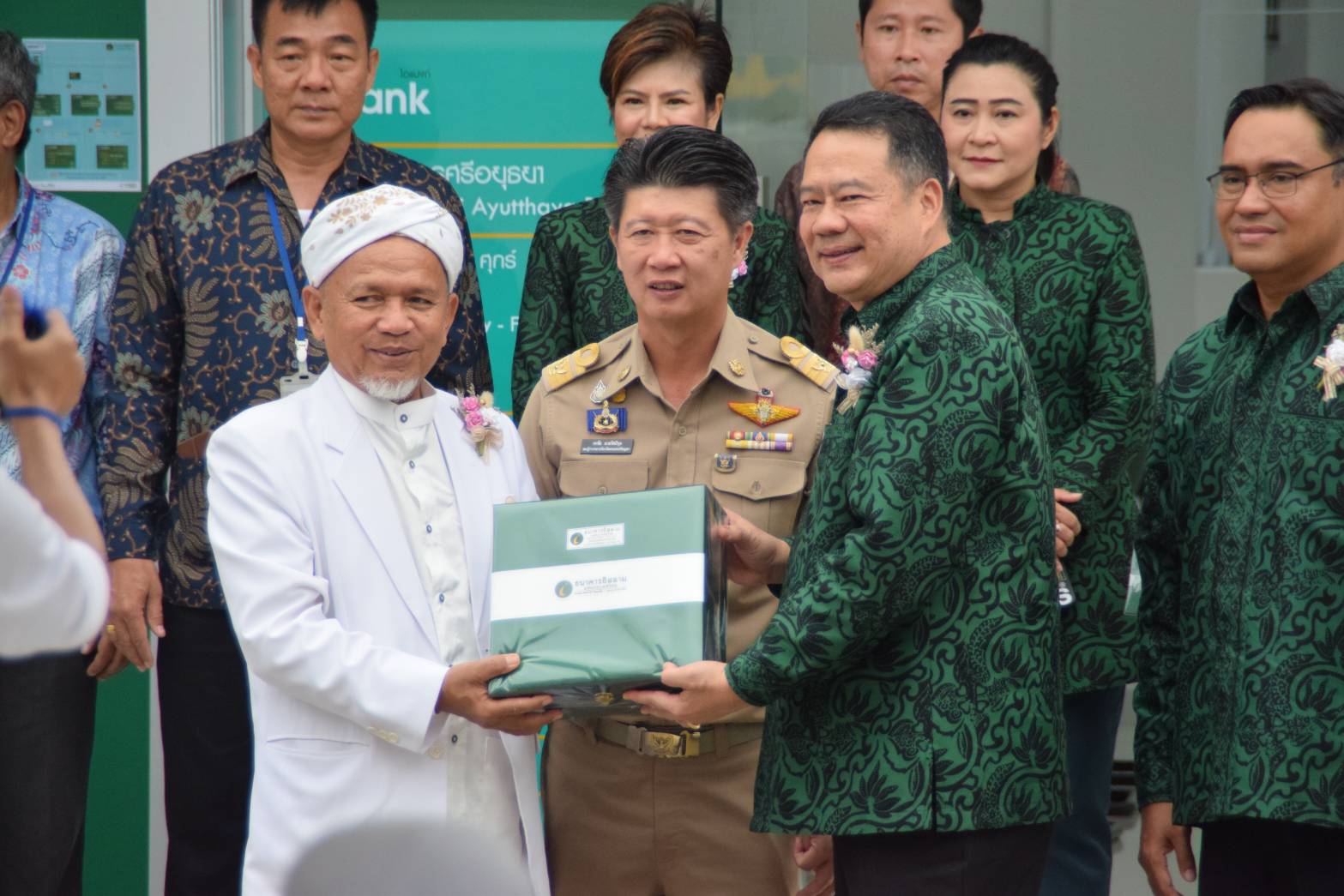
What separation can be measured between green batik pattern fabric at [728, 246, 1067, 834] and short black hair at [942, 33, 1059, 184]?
1.35 metres

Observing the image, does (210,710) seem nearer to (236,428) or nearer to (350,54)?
(236,428)

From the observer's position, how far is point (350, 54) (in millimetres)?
4281

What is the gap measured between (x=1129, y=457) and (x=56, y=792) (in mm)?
2711

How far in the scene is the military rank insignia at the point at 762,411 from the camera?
140 inches

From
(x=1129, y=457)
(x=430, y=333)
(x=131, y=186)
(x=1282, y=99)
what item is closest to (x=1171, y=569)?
(x=1129, y=457)

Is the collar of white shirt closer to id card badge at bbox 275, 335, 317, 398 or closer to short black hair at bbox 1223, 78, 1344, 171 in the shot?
id card badge at bbox 275, 335, 317, 398

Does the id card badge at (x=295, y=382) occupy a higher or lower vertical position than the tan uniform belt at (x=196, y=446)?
higher

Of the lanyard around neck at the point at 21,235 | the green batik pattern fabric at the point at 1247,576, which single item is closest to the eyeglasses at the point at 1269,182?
the green batik pattern fabric at the point at 1247,576

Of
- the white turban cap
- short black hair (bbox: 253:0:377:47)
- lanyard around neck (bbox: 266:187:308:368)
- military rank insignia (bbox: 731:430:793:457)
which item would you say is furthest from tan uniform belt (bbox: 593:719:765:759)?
short black hair (bbox: 253:0:377:47)

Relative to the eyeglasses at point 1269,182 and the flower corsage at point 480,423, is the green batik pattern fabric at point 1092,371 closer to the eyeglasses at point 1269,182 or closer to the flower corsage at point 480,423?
the eyeglasses at point 1269,182

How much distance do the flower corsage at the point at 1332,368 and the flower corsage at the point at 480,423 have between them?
1.58 meters

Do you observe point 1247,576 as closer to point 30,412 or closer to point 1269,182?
point 1269,182

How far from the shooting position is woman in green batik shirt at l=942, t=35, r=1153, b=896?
3959mm

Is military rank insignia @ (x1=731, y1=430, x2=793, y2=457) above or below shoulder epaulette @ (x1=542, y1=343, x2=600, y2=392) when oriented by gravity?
below
